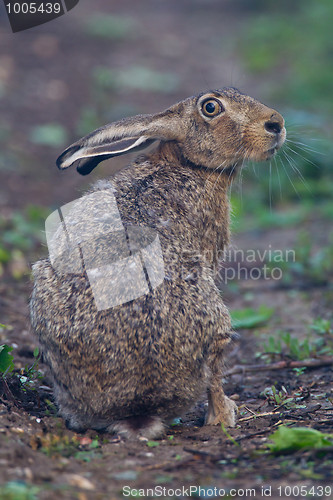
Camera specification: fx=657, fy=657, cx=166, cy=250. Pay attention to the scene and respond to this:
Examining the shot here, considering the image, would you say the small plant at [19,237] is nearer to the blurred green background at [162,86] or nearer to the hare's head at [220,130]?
the blurred green background at [162,86]

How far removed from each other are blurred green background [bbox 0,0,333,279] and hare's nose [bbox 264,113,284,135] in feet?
1.56

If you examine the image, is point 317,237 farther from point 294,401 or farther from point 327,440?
point 327,440

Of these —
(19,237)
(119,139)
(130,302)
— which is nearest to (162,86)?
(19,237)

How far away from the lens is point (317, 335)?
6.73 meters

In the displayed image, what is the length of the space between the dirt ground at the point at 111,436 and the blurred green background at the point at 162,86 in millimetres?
60

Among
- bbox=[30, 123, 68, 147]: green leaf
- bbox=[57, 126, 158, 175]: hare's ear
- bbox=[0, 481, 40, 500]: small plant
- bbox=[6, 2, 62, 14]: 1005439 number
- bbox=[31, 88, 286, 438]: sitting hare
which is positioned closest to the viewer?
bbox=[0, 481, 40, 500]: small plant

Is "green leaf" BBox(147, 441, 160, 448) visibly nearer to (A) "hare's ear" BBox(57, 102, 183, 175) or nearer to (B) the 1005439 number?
(A) "hare's ear" BBox(57, 102, 183, 175)

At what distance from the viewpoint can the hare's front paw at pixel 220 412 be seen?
16.0ft

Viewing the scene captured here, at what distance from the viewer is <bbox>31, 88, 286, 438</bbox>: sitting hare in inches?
173

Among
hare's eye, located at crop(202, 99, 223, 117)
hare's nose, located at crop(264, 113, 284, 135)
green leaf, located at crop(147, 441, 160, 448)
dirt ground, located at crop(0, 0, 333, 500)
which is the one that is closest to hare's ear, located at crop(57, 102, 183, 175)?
hare's eye, located at crop(202, 99, 223, 117)

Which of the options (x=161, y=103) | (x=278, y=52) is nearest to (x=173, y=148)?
(x=161, y=103)

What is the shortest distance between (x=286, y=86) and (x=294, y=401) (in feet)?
35.5

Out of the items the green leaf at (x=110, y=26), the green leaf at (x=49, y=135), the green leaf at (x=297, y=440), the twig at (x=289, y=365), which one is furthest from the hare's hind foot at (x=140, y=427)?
the green leaf at (x=110, y=26)

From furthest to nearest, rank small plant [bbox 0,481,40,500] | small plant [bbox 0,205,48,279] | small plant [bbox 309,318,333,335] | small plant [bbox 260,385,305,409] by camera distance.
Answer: small plant [bbox 0,205,48,279], small plant [bbox 309,318,333,335], small plant [bbox 260,385,305,409], small plant [bbox 0,481,40,500]
